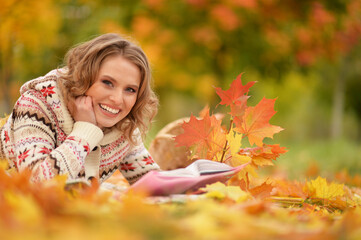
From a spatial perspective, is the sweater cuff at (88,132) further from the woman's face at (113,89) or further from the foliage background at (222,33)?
the foliage background at (222,33)

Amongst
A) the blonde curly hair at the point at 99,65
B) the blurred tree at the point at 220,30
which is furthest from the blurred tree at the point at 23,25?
the blonde curly hair at the point at 99,65

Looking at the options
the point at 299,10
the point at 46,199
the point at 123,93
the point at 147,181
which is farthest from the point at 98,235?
the point at 299,10

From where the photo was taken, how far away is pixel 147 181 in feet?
4.13

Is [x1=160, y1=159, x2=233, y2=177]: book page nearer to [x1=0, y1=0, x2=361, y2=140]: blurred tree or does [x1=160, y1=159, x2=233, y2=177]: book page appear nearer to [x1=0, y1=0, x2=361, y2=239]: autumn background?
[x1=0, y1=0, x2=361, y2=239]: autumn background

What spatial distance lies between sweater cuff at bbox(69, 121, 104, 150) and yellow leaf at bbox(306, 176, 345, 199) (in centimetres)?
101

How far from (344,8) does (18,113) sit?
8364 mm

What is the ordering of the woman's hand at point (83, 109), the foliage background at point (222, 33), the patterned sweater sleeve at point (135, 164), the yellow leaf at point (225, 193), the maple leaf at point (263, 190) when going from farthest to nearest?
the foliage background at point (222, 33) < the patterned sweater sleeve at point (135, 164) < the woman's hand at point (83, 109) < the maple leaf at point (263, 190) < the yellow leaf at point (225, 193)

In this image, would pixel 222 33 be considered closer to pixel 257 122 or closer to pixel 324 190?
pixel 324 190

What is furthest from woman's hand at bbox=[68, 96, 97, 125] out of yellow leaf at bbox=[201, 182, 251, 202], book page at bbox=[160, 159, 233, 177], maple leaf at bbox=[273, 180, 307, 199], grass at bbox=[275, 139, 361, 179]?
grass at bbox=[275, 139, 361, 179]

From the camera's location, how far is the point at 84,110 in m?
1.83

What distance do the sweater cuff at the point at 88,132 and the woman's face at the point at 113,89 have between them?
0.11m

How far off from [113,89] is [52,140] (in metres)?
0.36

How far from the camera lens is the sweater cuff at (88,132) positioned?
172 centimetres

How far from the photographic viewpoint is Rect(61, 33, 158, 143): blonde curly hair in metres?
1.89
